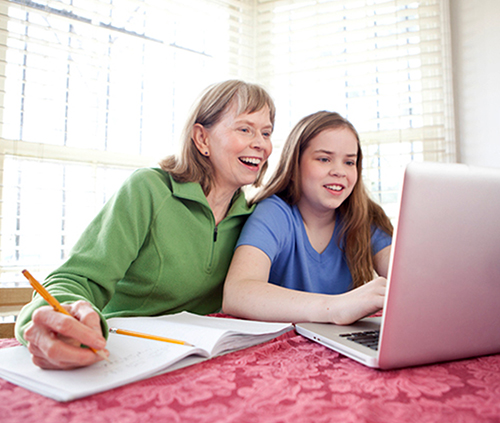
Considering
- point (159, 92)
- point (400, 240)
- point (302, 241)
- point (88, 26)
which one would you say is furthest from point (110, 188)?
point (400, 240)

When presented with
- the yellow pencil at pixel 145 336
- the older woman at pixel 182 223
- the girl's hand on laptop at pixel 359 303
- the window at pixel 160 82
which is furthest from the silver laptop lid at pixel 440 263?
the window at pixel 160 82

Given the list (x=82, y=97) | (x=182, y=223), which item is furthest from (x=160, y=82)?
(x=182, y=223)

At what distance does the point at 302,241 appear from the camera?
128cm

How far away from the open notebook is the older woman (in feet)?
0.47

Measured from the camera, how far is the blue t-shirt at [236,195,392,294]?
1.19 m

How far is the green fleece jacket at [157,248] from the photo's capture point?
3.09ft

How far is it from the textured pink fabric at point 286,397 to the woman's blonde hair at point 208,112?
0.72m

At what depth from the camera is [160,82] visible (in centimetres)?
239

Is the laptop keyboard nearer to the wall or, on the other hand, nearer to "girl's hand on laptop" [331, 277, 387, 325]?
"girl's hand on laptop" [331, 277, 387, 325]

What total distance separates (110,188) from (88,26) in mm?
865

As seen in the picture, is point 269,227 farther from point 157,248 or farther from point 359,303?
point 359,303

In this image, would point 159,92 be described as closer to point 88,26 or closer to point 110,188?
point 88,26

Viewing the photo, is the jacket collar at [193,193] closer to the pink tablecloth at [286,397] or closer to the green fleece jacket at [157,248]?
the green fleece jacket at [157,248]

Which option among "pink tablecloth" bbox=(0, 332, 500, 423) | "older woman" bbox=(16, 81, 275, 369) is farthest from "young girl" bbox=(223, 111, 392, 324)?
"pink tablecloth" bbox=(0, 332, 500, 423)
